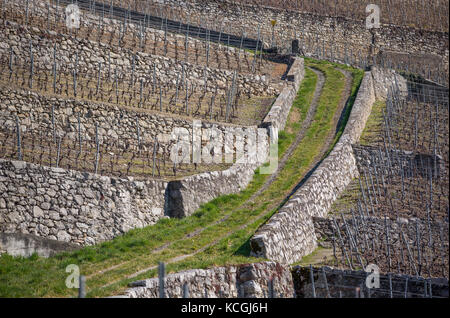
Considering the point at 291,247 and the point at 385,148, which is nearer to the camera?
the point at 291,247

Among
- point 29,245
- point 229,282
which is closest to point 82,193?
point 29,245

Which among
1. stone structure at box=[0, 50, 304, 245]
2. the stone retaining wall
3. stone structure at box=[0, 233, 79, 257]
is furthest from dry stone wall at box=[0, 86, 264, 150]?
stone structure at box=[0, 233, 79, 257]

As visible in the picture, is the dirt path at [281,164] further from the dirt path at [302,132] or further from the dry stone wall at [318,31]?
the dry stone wall at [318,31]

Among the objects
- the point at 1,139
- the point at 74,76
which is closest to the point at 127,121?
the point at 74,76

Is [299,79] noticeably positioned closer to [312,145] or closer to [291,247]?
[312,145]

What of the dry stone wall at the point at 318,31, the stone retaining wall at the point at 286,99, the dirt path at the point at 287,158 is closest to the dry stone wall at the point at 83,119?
the stone retaining wall at the point at 286,99
